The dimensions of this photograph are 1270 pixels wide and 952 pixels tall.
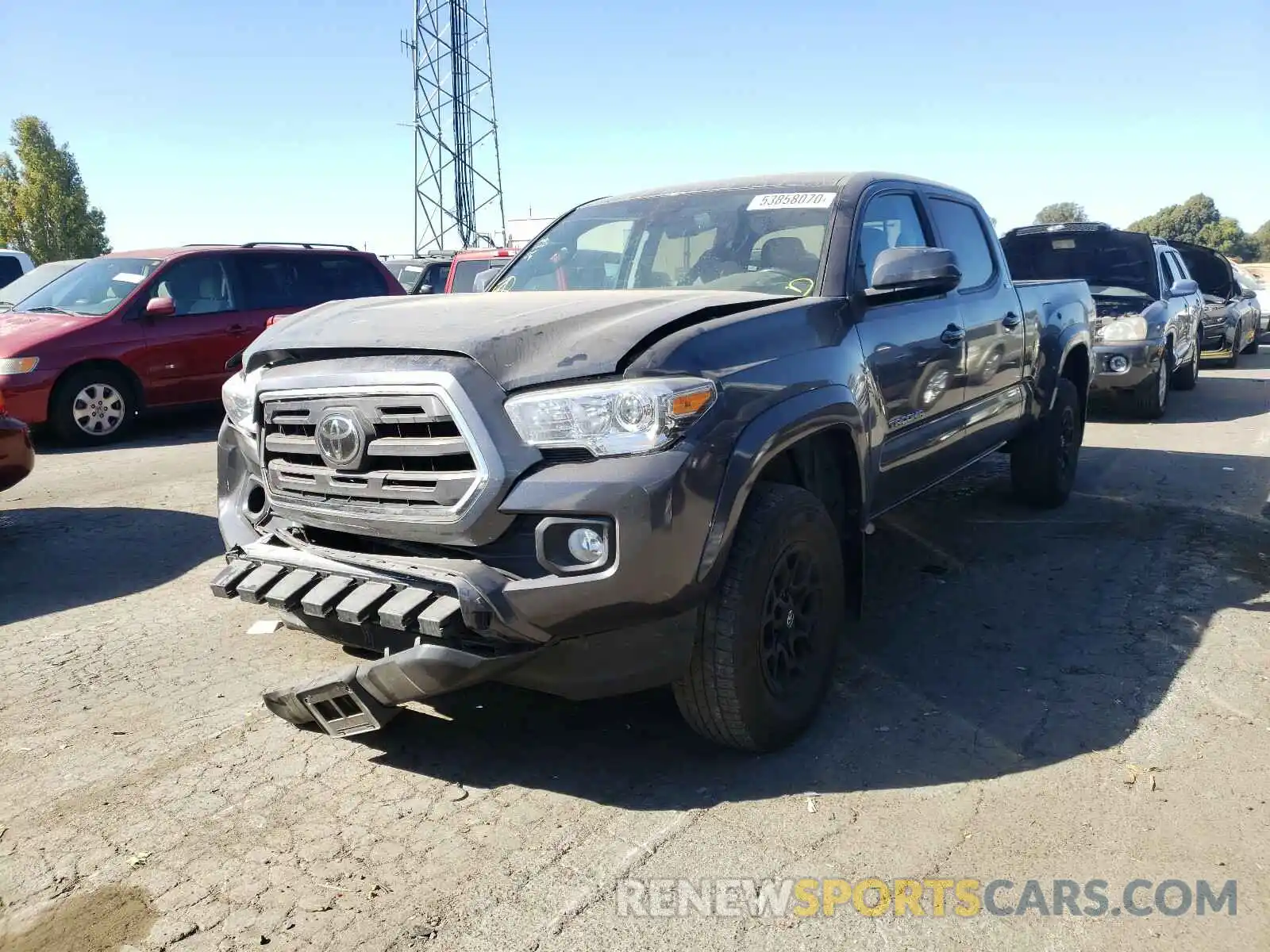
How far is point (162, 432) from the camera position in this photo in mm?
10508

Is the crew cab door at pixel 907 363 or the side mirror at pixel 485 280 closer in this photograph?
the crew cab door at pixel 907 363

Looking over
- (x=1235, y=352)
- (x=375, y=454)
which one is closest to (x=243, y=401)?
(x=375, y=454)

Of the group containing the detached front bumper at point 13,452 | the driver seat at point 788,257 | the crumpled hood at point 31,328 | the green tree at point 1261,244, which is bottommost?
the green tree at point 1261,244

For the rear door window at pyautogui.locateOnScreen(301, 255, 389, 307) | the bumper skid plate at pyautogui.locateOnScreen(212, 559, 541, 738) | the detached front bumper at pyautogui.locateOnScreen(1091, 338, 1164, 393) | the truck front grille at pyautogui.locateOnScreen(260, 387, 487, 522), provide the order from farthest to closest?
1. the rear door window at pyautogui.locateOnScreen(301, 255, 389, 307)
2. the detached front bumper at pyautogui.locateOnScreen(1091, 338, 1164, 393)
3. the truck front grille at pyautogui.locateOnScreen(260, 387, 487, 522)
4. the bumper skid plate at pyautogui.locateOnScreen(212, 559, 541, 738)

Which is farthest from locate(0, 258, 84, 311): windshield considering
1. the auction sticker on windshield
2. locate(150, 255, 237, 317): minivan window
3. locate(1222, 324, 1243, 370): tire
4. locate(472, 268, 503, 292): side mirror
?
locate(1222, 324, 1243, 370): tire

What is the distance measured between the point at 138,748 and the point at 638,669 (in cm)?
178

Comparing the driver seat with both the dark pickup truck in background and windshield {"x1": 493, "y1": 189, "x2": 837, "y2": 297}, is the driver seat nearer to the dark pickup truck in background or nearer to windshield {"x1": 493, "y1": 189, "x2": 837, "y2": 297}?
windshield {"x1": 493, "y1": 189, "x2": 837, "y2": 297}

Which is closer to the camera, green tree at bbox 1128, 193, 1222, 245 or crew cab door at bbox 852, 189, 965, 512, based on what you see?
crew cab door at bbox 852, 189, 965, 512

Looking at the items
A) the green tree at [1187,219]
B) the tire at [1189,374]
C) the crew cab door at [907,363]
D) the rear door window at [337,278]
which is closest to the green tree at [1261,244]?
the green tree at [1187,219]

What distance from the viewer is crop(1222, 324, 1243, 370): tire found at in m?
16.0

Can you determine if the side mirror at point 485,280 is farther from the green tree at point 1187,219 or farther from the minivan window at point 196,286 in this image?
the green tree at point 1187,219

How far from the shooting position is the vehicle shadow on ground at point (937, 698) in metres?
3.29

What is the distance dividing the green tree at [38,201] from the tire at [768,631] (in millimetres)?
51040

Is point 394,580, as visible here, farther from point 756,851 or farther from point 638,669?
point 756,851
